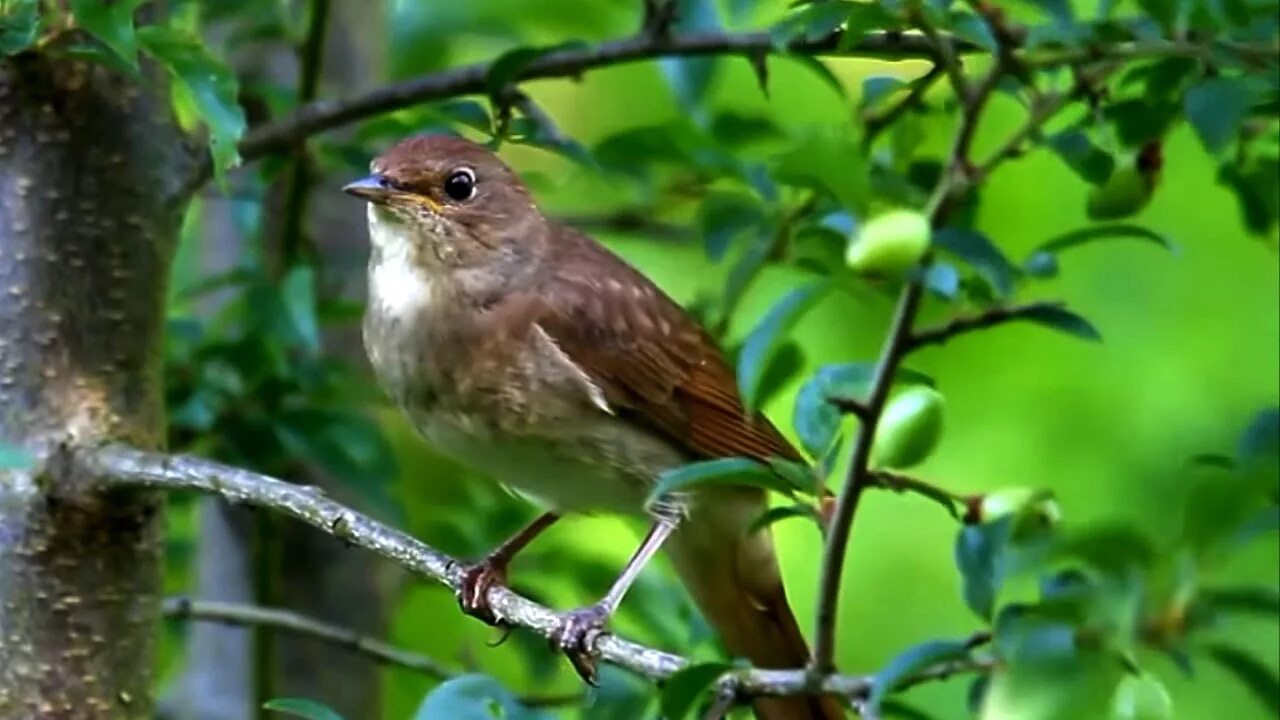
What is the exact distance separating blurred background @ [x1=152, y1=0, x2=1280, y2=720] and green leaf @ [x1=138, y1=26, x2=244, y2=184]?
2.16 ft

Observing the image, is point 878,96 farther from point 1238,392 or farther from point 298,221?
point 1238,392

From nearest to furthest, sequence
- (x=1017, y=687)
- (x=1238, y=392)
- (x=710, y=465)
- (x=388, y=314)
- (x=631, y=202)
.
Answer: (x=1017, y=687), (x=710, y=465), (x=388, y=314), (x=631, y=202), (x=1238, y=392)

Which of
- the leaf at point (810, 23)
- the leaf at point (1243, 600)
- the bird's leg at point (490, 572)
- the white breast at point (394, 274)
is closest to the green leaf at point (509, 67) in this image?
the leaf at point (810, 23)

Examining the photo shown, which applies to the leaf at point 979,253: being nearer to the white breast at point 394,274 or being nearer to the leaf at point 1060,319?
the leaf at point 1060,319

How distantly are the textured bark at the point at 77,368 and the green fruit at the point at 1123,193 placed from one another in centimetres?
116

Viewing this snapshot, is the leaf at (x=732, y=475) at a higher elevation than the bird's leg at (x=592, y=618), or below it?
below

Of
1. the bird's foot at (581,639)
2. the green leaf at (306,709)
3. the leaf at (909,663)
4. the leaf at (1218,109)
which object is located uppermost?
the leaf at (1218,109)

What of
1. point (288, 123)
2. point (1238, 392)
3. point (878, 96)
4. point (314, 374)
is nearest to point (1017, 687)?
point (878, 96)

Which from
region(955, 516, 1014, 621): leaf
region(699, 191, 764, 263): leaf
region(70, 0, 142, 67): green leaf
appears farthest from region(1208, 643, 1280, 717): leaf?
region(70, 0, 142, 67): green leaf

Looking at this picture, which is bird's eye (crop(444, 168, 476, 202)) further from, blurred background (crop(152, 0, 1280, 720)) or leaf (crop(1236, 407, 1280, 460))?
leaf (crop(1236, 407, 1280, 460))

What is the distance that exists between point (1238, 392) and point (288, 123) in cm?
221

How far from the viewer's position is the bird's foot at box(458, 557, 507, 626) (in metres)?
2.86

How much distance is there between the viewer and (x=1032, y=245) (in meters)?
4.43

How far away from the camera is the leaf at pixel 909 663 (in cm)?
197
